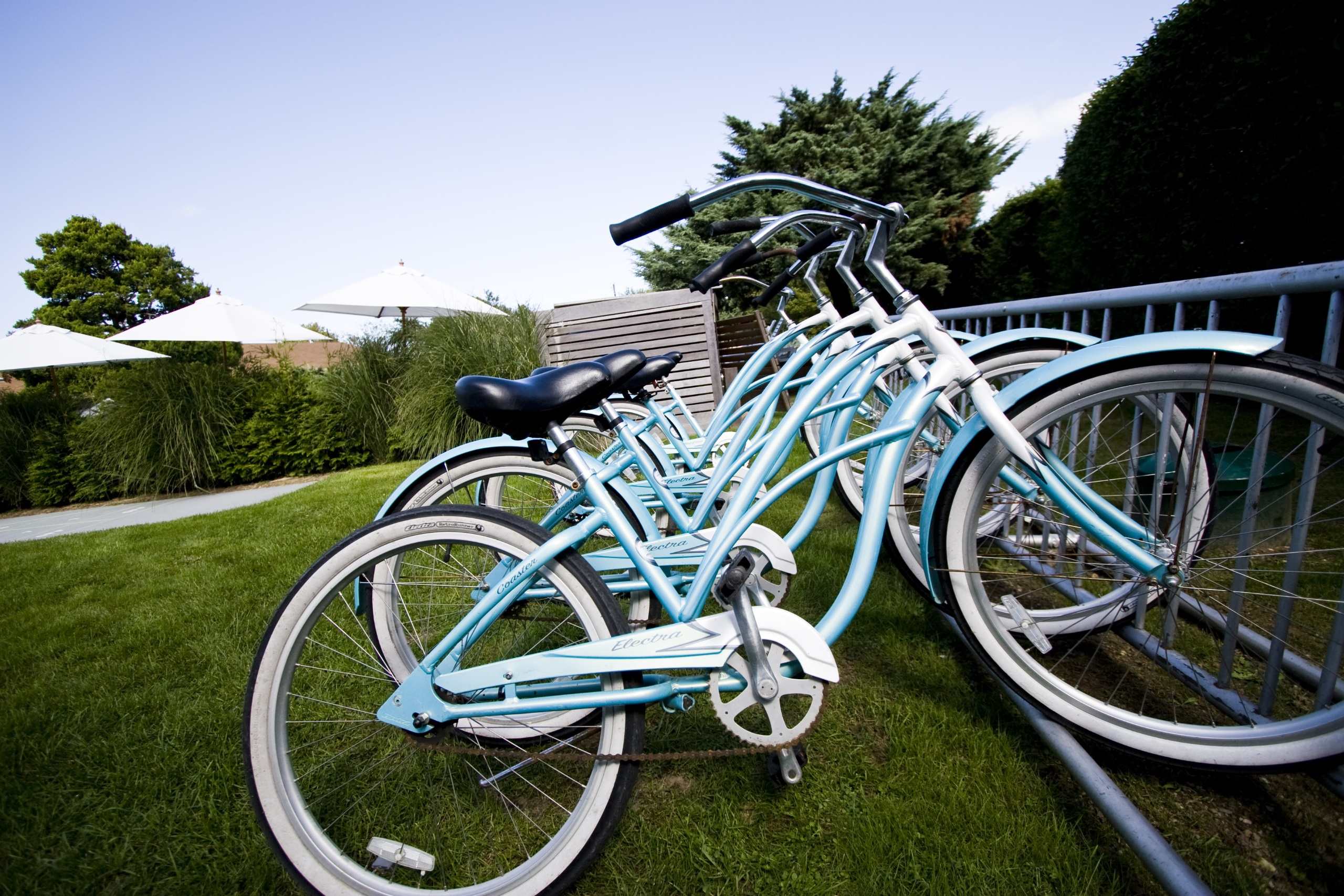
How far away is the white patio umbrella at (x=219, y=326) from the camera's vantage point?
8797 millimetres

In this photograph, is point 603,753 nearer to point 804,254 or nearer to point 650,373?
point 650,373

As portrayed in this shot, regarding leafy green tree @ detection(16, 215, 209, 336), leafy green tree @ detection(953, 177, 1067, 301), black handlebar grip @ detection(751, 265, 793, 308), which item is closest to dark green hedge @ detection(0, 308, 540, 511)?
black handlebar grip @ detection(751, 265, 793, 308)

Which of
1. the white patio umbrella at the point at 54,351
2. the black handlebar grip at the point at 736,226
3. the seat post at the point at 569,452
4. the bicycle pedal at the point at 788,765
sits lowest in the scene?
the bicycle pedal at the point at 788,765

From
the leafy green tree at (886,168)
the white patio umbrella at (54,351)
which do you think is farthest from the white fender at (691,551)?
the leafy green tree at (886,168)

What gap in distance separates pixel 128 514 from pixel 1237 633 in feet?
27.4

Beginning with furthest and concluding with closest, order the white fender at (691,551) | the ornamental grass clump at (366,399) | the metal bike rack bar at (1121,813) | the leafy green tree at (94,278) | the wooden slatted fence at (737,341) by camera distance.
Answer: the leafy green tree at (94,278) < the ornamental grass clump at (366,399) < the wooden slatted fence at (737,341) < the white fender at (691,551) < the metal bike rack bar at (1121,813)

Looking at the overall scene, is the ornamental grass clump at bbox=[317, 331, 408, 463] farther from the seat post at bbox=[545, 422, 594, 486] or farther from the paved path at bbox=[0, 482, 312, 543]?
the seat post at bbox=[545, 422, 594, 486]

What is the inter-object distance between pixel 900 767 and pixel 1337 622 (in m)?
0.95

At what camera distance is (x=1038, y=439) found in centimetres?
146

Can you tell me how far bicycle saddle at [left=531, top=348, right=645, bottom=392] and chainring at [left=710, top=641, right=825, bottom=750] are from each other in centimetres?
70

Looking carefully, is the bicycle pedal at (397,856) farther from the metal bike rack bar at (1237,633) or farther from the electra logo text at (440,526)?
the metal bike rack bar at (1237,633)

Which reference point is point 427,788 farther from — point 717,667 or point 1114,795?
point 1114,795

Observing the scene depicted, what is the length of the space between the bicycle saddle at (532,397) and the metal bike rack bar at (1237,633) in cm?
104

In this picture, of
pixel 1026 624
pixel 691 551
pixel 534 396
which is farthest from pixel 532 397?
pixel 1026 624
